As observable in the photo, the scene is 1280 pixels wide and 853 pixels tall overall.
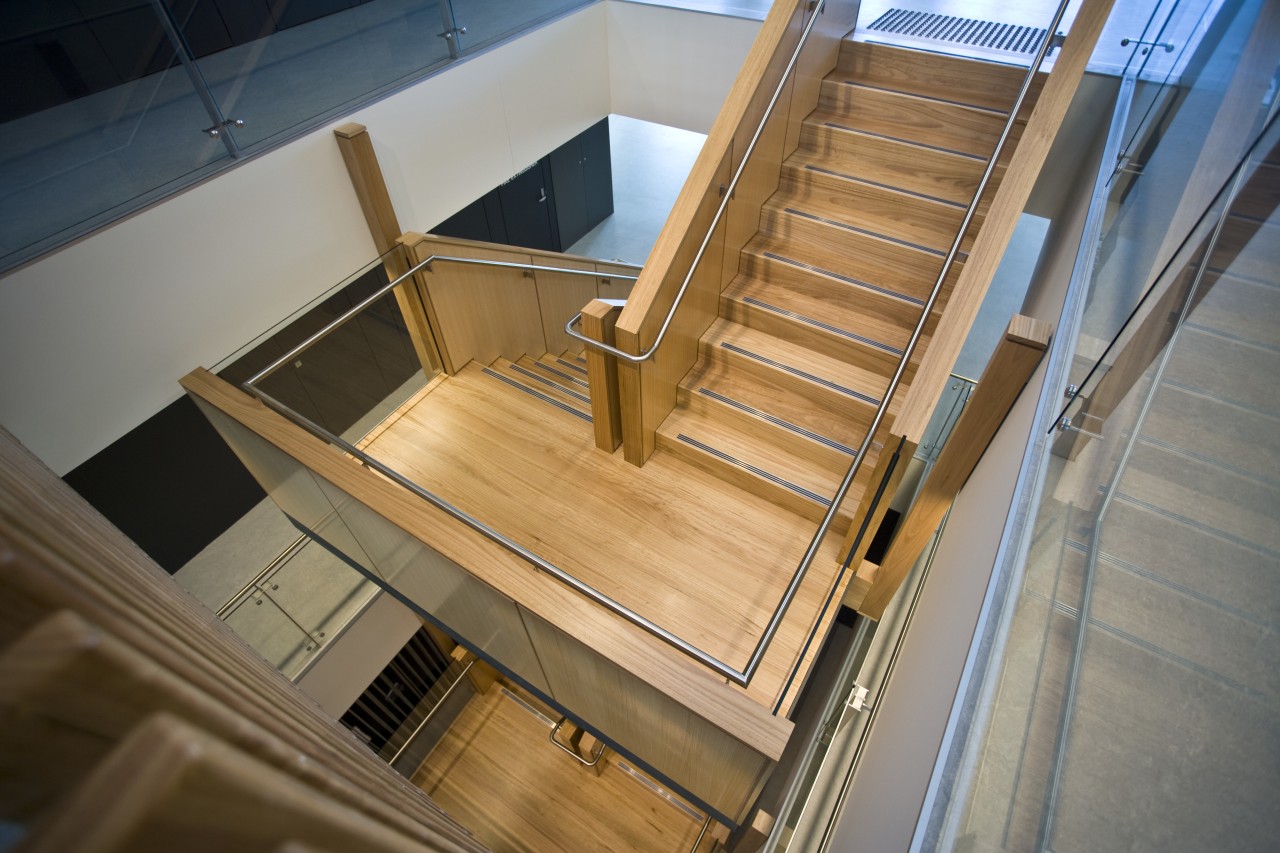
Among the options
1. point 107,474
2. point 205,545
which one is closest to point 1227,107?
point 107,474

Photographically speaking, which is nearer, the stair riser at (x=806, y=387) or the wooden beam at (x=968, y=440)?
the wooden beam at (x=968, y=440)

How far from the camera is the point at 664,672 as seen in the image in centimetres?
244

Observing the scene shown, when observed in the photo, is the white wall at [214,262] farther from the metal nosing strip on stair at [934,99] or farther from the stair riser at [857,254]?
the metal nosing strip on stair at [934,99]

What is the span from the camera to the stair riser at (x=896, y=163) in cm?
395

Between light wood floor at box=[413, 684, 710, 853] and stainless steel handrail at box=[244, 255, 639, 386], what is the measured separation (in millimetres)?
4575

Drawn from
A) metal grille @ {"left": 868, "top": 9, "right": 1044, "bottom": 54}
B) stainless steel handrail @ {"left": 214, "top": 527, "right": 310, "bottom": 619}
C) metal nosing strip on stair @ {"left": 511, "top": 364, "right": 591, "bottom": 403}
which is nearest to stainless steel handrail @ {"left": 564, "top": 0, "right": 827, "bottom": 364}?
metal grille @ {"left": 868, "top": 9, "right": 1044, "bottom": 54}

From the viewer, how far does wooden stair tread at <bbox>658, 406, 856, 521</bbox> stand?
362 cm

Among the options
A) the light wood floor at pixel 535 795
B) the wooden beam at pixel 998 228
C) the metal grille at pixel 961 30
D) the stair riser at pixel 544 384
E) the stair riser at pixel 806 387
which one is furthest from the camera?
the light wood floor at pixel 535 795

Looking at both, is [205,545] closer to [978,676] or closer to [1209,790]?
[978,676]

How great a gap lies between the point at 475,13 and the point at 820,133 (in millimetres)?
3267

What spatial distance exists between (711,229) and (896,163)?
1544 mm

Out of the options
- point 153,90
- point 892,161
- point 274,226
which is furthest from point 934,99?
point 153,90

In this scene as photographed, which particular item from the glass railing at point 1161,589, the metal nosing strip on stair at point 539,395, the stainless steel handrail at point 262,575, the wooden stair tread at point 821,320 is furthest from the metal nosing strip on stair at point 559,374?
the glass railing at point 1161,589

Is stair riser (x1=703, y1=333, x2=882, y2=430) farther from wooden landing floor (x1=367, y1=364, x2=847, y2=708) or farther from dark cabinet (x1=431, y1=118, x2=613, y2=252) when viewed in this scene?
Answer: dark cabinet (x1=431, y1=118, x2=613, y2=252)
